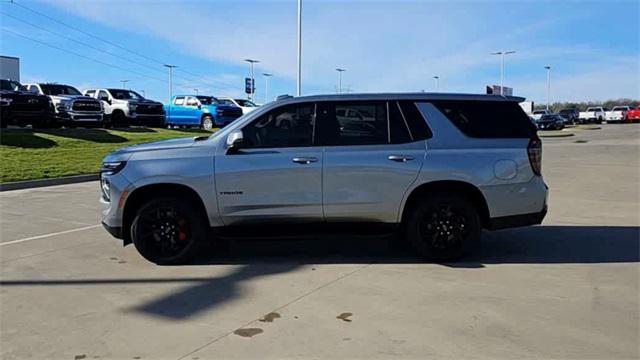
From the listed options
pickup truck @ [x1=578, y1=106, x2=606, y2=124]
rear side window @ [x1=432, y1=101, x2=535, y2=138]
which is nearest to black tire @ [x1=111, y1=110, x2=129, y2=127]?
rear side window @ [x1=432, y1=101, x2=535, y2=138]

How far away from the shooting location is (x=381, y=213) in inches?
242

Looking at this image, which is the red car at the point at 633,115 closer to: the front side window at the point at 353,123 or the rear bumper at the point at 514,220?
the rear bumper at the point at 514,220

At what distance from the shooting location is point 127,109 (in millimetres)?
26859

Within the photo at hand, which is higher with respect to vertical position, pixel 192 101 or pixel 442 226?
pixel 192 101

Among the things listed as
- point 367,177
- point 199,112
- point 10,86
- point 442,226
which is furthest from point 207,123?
point 442,226

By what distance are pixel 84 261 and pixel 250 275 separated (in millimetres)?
2022

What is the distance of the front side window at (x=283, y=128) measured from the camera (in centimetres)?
614

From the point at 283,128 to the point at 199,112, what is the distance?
23.9 m

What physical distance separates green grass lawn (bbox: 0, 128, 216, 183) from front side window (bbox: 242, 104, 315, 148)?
9156 millimetres

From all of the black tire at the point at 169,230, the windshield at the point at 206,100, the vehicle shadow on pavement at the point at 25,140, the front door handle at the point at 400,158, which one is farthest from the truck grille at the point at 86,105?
the front door handle at the point at 400,158

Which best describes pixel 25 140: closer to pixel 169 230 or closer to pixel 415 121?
pixel 169 230

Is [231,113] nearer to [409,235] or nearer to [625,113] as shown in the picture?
[409,235]

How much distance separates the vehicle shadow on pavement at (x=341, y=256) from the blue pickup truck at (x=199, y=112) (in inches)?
856

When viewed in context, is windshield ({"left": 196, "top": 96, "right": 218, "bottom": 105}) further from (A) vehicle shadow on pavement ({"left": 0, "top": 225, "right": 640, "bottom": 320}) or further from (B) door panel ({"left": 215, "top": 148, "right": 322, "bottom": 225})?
(B) door panel ({"left": 215, "top": 148, "right": 322, "bottom": 225})
